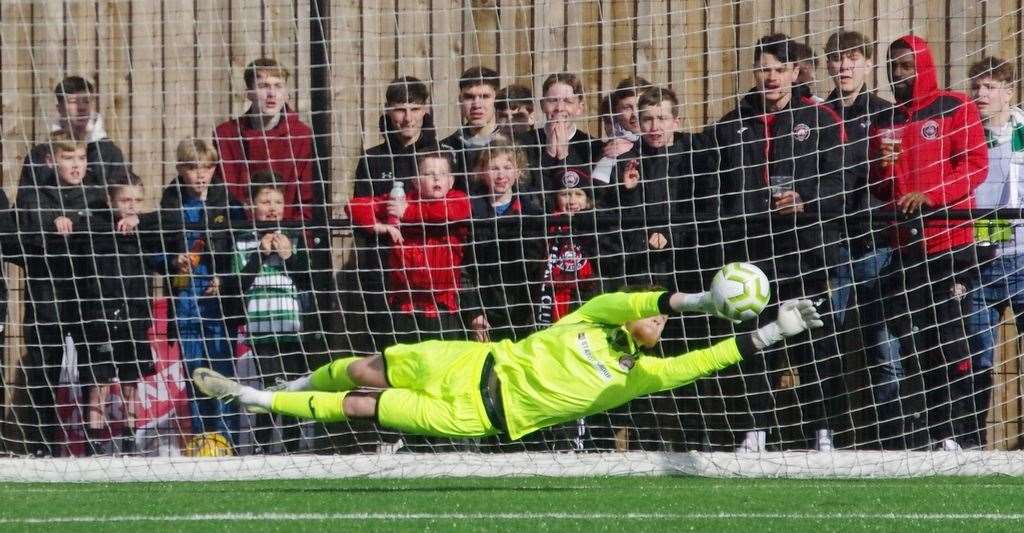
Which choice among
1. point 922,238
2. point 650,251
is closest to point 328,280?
point 650,251

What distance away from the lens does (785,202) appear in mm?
8938

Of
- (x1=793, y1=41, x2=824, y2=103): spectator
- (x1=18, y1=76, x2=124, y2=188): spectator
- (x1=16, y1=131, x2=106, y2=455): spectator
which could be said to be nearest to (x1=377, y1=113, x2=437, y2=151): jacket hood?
(x1=18, y1=76, x2=124, y2=188): spectator

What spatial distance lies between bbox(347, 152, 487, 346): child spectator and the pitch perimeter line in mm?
2792

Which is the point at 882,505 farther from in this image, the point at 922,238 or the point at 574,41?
the point at 574,41

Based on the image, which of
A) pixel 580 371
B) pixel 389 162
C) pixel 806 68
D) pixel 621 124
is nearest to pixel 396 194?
pixel 389 162

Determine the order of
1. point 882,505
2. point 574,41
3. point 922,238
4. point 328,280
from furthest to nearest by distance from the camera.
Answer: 1. point 574,41
2. point 328,280
3. point 922,238
4. point 882,505

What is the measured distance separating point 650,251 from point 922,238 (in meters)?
1.61

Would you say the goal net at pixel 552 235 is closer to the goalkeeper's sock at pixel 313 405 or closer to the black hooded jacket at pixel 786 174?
the black hooded jacket at pixel 786 174

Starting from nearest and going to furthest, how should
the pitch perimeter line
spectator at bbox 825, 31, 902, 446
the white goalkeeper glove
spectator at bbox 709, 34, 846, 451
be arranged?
the pitch perimeter line → the white goalkeeper glove → spectator at bbox 825, 31, 902, 446 → spectator at bbox 709, 34, 846, 451

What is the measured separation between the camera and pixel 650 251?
8883 mm

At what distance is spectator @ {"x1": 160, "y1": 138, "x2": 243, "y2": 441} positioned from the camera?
9.23m

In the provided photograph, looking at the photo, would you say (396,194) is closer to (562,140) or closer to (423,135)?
(423,135)

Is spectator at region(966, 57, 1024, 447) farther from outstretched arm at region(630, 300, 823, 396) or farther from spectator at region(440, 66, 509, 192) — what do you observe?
spectator at region(440, 66, 509, 192)

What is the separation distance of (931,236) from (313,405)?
3.81m
